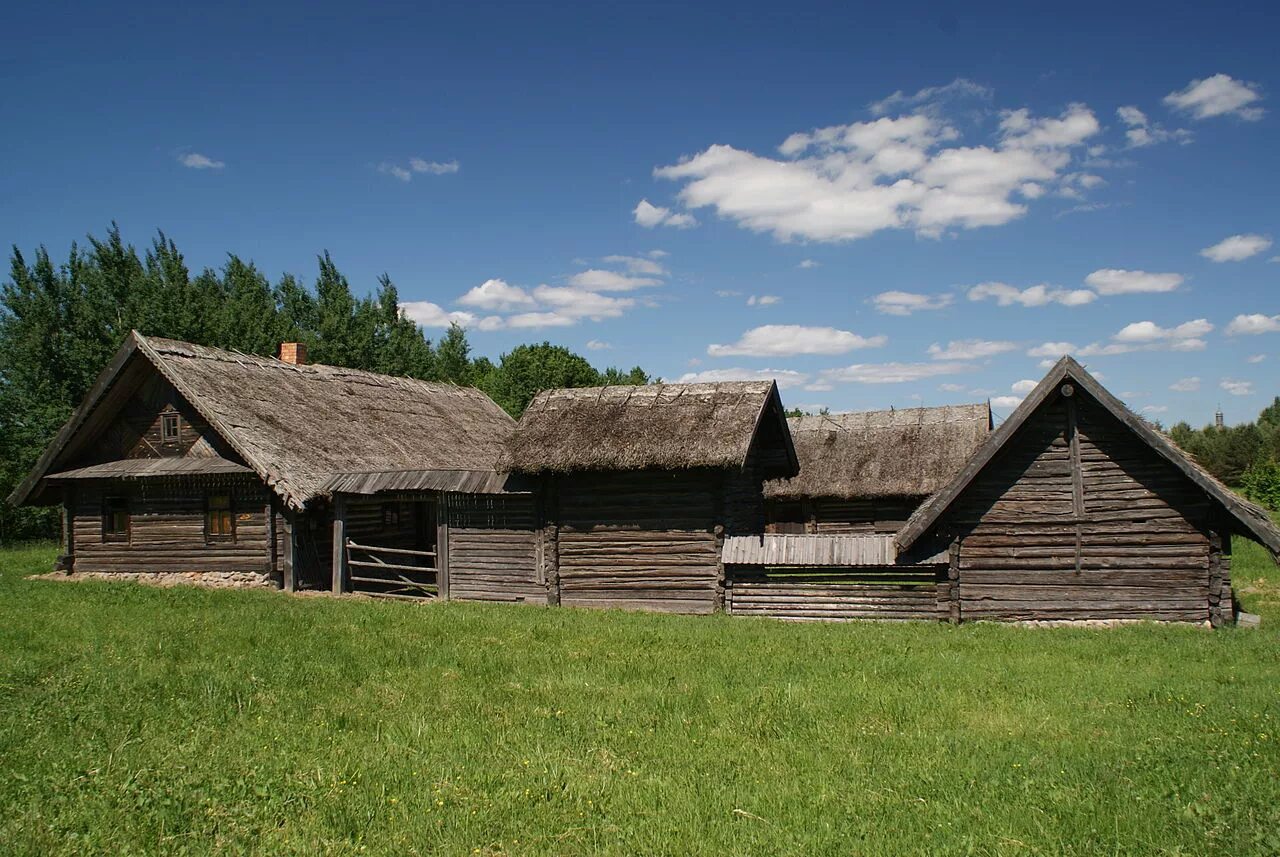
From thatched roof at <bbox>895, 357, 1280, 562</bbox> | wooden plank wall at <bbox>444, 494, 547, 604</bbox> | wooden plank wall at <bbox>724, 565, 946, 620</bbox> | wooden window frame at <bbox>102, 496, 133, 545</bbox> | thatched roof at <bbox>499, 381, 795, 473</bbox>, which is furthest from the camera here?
wooden window frame at <bbox>102, 496, 133, 545</bbox>

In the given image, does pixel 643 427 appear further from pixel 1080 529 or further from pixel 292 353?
pixel 292 353

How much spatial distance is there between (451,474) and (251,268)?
133 feet

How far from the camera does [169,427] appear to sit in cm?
2305

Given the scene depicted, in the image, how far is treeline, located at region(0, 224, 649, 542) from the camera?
37625mm

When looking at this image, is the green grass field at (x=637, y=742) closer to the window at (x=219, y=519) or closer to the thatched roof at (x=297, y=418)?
the thatched roof at (x=297, y=418)

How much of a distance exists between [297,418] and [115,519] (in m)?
5.43

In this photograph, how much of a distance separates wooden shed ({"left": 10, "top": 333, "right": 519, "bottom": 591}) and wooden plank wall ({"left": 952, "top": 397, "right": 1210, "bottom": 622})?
982 cm

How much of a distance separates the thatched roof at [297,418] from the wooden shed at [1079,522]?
10512mm

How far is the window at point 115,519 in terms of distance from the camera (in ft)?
76.7

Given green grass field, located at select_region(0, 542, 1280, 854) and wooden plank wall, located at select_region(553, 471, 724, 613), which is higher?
wooden plank wall, located at select_region(553, 471, 724, 613)

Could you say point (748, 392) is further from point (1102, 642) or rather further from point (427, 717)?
point (427, 717)

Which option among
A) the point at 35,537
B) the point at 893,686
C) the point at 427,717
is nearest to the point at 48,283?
the point at 35,537

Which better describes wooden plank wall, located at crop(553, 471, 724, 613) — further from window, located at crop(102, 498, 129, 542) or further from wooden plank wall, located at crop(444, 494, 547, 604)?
window, located at crop(102, 498, 129, 542)

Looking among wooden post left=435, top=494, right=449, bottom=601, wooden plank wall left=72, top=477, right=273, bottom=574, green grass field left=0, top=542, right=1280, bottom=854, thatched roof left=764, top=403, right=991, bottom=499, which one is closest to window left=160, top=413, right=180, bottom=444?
wooden plank wall left=72, top=477, right=273, bottom=574
